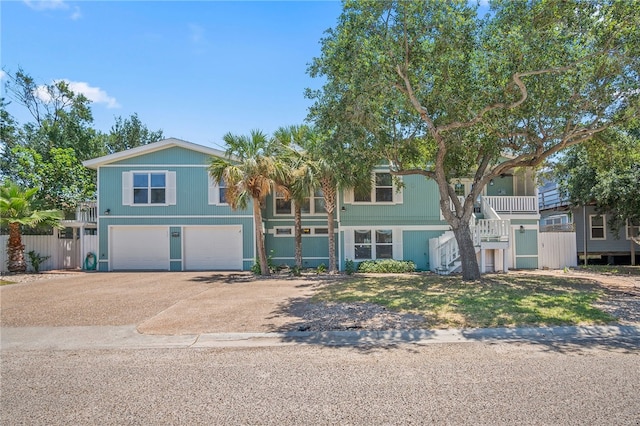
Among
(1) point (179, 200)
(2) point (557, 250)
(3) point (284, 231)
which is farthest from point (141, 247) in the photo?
(2) point (557, 250)

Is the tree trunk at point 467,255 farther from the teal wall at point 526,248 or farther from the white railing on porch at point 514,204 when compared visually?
the teal wall at point 526,248

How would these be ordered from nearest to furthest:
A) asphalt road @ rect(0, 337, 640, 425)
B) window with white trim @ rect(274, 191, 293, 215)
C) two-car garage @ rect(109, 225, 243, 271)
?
asphalt road @ rect(0, 337, 640, 425)
two-car garage @ rect(109, 225, 243, 271)
window with white trim @ rect(274, 191, 293, 215)

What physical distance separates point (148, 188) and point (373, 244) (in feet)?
37.2

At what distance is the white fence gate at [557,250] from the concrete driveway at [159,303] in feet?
40.9

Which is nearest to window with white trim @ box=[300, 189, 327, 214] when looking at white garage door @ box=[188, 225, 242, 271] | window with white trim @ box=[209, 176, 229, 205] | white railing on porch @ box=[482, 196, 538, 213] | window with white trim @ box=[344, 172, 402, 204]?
window with white trim @ box=[344, 172, 402, 204]

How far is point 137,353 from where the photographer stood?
630 cm

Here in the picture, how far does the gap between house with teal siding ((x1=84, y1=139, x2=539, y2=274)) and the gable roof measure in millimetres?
47

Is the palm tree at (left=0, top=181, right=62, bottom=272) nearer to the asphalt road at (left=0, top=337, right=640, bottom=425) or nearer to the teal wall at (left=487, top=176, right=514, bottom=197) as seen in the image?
the asphalt road at (left=0, top=337, right=640, bottom=425)

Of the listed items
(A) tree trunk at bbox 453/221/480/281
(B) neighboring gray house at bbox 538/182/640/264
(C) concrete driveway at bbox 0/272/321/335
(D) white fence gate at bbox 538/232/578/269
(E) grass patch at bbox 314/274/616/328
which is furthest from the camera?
(B) neighboring gray house at bbox 538/182/640/264

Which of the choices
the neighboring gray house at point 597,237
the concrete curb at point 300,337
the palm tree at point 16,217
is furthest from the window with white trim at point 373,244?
the palm tree at point 16,217

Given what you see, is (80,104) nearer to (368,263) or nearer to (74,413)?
(368,263)

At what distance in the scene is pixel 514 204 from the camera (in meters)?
19.8

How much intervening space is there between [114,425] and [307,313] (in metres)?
5.19

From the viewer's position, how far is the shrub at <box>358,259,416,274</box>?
18234 millimetres
